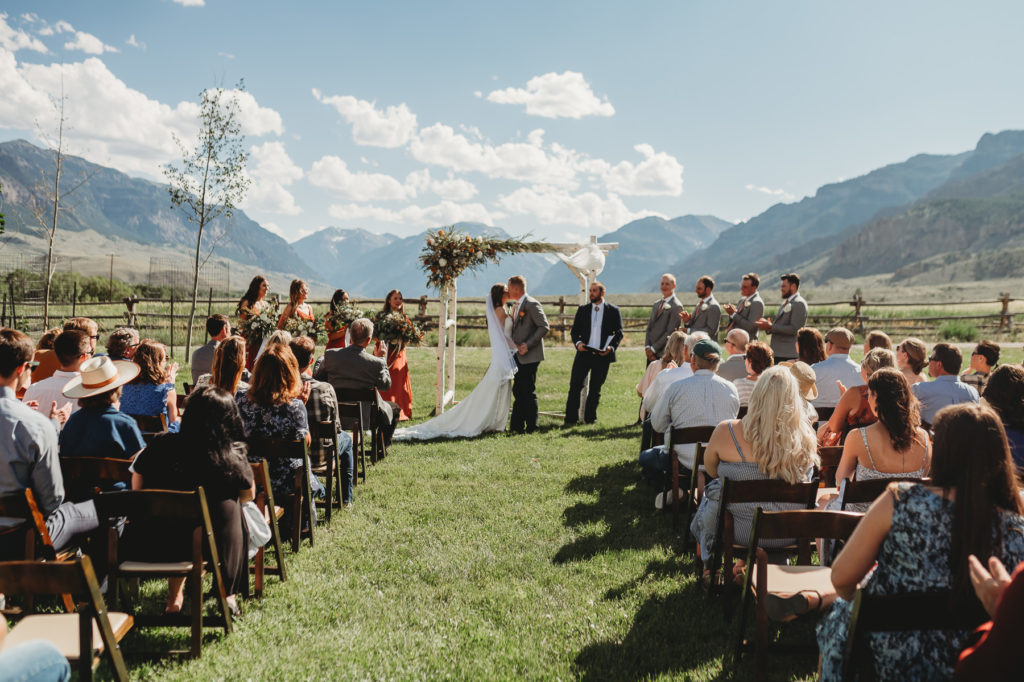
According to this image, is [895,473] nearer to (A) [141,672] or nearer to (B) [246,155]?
(A) [141,672]

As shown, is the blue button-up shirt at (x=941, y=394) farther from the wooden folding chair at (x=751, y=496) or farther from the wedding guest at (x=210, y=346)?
the wedding guest at (x=210, y=346)

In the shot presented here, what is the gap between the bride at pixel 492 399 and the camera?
9766 mm

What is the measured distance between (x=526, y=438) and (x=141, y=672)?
646 centimetres

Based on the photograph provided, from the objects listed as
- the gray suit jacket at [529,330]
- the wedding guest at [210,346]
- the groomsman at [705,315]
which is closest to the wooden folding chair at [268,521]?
the wedding guest at [210,346]

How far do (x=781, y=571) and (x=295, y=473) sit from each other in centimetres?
364

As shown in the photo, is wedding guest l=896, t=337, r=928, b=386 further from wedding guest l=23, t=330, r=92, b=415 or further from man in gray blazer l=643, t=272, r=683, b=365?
wedding guest l=23, t=330, r=92, b=415

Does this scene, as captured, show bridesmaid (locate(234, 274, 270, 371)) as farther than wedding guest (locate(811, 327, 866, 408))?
Yes

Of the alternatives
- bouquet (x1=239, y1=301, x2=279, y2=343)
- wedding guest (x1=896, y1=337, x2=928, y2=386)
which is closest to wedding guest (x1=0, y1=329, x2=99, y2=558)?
bouquet (x1=239, y1=301, x2=279, y2=343)

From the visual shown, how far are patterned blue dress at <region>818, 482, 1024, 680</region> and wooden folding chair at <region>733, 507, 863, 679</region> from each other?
55cm

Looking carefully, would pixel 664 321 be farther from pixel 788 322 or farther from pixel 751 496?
pixel 751 496

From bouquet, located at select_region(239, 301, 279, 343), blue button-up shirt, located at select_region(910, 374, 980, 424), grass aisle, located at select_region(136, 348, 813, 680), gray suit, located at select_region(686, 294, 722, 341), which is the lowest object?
grass aisle, located at select_region(136, 348, 813, 680)

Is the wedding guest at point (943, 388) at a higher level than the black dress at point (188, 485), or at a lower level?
higher

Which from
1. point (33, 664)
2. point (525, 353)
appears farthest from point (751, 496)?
point (525, 353)

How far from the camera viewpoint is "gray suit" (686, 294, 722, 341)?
9898mm
